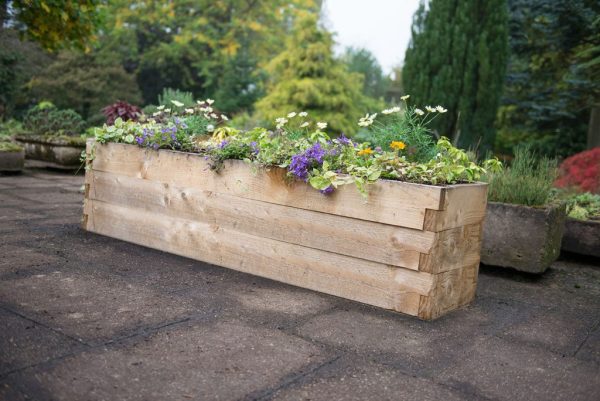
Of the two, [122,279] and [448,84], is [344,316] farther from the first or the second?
[448,84]

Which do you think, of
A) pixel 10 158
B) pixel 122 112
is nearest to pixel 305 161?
pixel 122 112

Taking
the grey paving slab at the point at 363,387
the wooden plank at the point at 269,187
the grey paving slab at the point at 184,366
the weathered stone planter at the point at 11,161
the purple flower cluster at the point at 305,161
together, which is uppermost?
the purple flower cluster at the point at 305,161

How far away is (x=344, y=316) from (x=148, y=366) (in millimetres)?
1049

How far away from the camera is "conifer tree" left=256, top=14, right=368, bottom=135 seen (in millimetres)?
12766

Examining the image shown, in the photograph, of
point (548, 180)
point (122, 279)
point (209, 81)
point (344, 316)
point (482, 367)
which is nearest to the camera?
point (482, 367)

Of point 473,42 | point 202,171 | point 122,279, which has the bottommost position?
point 122,279

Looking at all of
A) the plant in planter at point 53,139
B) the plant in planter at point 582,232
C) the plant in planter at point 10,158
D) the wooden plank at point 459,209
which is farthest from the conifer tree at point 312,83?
the wooden plank at point 459,209

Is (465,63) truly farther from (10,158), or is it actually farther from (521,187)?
(10,158)

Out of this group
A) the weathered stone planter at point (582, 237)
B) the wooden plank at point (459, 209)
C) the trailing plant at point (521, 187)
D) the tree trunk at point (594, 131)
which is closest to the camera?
the wooden plank at point (459, 209)

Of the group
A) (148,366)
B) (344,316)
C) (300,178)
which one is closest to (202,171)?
(300,178)

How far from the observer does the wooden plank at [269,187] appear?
278 centimetres

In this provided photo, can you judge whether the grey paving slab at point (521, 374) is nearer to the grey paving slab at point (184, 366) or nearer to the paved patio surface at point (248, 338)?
the paved patio surface at point (248, 338)

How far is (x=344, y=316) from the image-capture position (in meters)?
2.80

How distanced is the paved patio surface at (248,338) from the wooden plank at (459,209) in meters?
0.48
